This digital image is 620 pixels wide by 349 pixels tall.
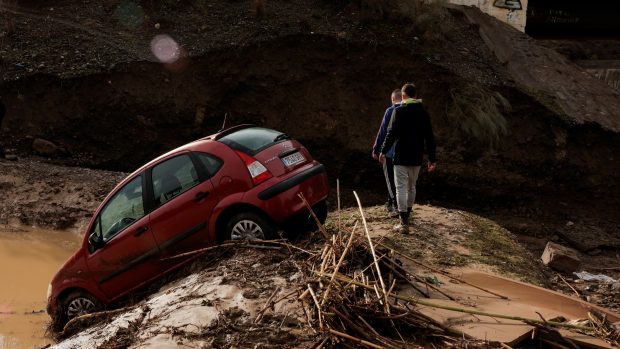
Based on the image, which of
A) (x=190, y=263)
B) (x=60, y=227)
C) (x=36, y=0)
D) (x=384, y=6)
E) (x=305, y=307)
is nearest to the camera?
(x=305, y=307)

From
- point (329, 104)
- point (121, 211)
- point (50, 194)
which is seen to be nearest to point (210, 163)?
point (121, 211)

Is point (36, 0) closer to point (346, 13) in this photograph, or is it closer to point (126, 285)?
point (346, 13)

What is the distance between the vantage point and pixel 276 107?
1723cm

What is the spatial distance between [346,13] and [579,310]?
13.9m

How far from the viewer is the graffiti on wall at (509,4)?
21188 mm

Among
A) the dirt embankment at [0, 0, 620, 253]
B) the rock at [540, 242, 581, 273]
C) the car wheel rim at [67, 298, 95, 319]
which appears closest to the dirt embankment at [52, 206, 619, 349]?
the car wheel rim at [67, 298, 95, 319]

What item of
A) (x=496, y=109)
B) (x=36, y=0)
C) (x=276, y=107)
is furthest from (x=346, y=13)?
(x=36, y=0)

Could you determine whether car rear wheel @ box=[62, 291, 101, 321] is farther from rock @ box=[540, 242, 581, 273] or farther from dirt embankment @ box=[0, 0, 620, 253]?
dirt embankment @ box=[0, 0, 620, 253]

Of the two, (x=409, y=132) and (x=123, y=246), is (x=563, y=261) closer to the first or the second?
(x=409, y=132)

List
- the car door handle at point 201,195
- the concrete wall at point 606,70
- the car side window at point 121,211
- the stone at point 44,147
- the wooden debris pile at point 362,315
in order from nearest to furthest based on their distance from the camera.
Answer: the wooden debris pile at point 362,315, the car door handle at point 201,195, the car side window at point 121,211, the stone at point 44,147, the concrete wall at point 606,70

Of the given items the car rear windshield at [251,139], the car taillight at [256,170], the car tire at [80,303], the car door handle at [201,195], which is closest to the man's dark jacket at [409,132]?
the car rear windshield at [251,139]

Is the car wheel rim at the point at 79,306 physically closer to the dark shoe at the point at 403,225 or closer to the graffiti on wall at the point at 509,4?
the dark shoe at the point at 403,225

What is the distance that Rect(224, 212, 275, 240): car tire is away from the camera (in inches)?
277

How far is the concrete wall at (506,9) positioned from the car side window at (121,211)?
16.0 m
